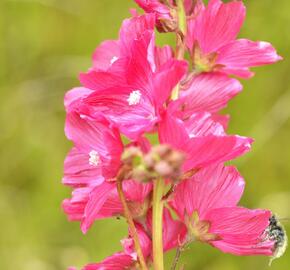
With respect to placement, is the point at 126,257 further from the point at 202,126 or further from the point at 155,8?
the point at 155,8

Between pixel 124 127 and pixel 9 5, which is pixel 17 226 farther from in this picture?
pixel 124 127

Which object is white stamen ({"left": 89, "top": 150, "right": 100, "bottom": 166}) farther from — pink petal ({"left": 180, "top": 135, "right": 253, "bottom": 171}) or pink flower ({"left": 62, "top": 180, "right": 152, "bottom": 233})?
pink petal ({"left": 180, "top": 135, "right": 253, "bottom": 171})

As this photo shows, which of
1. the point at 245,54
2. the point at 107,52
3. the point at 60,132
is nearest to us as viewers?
the point at 245,54

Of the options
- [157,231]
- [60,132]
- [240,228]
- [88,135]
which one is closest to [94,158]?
[88,135]

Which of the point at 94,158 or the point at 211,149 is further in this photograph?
the point at 94,158

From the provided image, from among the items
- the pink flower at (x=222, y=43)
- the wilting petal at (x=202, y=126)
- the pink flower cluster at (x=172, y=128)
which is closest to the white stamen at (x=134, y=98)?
the pink flower cluster at (x=172, y=128)

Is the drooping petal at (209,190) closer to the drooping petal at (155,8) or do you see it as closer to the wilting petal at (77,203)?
the wilting petal at (77,203)
